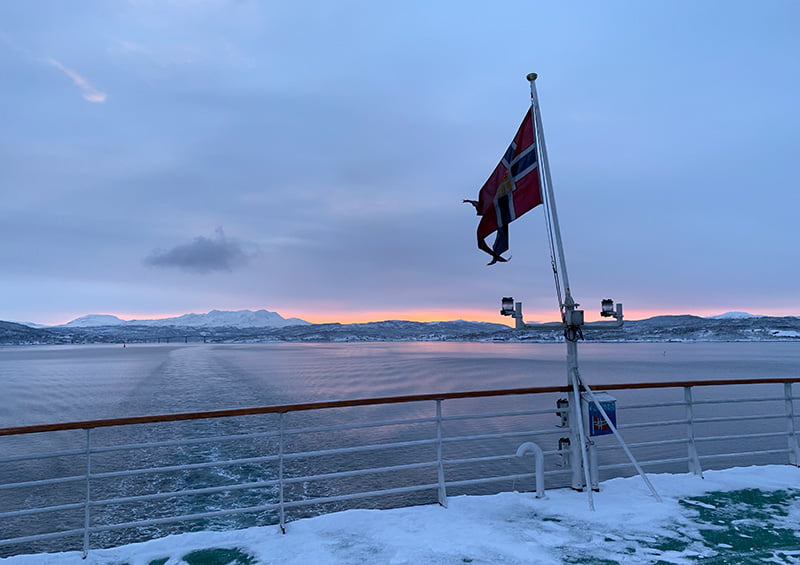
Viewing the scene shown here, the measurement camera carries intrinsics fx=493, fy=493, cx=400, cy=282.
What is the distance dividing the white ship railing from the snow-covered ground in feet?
0.69

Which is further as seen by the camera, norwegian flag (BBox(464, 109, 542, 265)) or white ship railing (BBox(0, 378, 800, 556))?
norwegian flag (BBox(464, 109, 542, 265))

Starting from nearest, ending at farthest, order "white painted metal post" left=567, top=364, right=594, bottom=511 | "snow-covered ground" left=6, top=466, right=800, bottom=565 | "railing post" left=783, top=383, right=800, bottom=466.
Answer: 1. "snow-covered ground" left=6, top=466, right=800, bottom=565
2. "white painted metal post" left=567, top=364, right=594, bottom=511
3. "railing post" left=783, top=383, right=800, bottom=466

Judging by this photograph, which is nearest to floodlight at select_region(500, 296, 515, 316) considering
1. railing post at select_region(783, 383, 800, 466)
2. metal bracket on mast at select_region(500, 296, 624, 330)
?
metal bracket on mast at select_region(500, 296, 624, 330)

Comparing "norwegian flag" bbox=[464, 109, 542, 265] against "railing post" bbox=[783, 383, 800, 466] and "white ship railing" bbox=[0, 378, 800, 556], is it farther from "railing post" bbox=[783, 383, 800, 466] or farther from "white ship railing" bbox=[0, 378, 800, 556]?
"railing post" bbox=[783, 383, 800, 466]

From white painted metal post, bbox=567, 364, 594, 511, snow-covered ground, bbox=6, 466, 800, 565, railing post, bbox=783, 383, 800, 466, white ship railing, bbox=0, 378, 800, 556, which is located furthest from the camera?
railing post, bbox=783, 383, 800, 466

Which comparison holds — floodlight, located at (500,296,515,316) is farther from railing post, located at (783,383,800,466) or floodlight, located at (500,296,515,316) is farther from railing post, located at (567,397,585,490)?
railing post, located at (783,383,800,466)

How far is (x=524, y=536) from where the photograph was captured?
3873 millimetres

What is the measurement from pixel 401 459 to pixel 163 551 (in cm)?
909

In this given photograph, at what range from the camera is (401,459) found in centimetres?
1235

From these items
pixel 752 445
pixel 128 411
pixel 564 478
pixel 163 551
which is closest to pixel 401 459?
pixel 564 478

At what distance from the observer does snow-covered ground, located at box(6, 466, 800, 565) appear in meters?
3.54

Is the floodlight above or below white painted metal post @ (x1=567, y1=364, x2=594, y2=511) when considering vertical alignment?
above

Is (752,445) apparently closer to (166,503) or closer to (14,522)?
(166,503)

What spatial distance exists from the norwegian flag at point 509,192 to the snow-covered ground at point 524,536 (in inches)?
103
